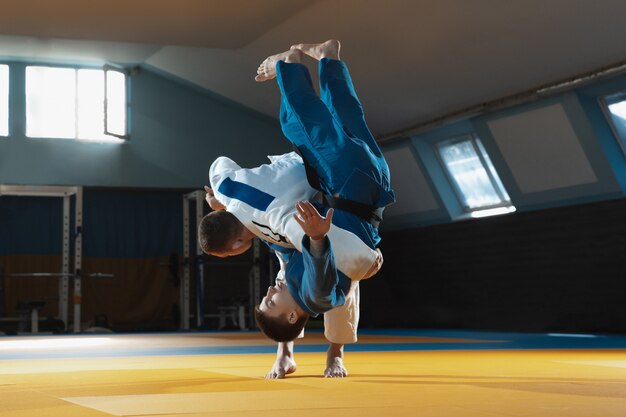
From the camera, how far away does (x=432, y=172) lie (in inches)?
470

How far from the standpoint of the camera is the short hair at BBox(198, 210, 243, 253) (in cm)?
334

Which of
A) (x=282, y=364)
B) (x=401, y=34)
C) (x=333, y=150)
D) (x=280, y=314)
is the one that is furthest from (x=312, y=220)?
(x=401, y=34)

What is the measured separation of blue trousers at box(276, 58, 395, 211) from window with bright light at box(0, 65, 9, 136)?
10.1 meters

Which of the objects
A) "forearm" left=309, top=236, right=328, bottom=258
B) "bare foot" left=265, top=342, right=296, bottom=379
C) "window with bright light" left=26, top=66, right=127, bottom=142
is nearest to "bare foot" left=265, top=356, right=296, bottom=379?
"bare foot" left=265, top=342, right=296, bottom=379

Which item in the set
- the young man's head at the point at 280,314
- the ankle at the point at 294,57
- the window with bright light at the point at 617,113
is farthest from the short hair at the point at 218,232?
the window with bright light at the point at 617,113

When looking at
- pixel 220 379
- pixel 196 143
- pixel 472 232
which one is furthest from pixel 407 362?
pixel 196 143

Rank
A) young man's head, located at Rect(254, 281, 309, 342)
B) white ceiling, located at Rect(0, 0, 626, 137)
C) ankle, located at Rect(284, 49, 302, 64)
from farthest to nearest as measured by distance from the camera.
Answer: white ceiling, located at Rect(0, 0, 626, 137) → ankle, located at Rect(284, 49, 302, 64) → young man's head, located at Rect(254, 281, 309, 342)

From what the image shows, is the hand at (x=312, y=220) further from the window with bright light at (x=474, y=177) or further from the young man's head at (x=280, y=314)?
the window with bright light at (x=474, y=177)

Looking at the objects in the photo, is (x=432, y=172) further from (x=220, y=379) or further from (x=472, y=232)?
(x=220, y=379)

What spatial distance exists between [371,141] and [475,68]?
624cm

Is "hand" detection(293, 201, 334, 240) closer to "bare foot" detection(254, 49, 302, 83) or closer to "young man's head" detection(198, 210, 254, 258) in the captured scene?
"young man's head" detection(198, 210, 254, 258)

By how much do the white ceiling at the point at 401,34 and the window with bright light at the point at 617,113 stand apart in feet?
2.12

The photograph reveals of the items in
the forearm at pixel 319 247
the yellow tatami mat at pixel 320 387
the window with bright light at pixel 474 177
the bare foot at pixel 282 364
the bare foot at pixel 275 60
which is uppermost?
the window with bright light at pixel 474 177

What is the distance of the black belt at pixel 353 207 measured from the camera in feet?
10.8
